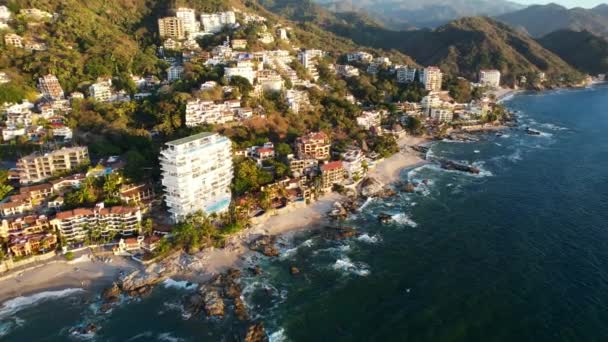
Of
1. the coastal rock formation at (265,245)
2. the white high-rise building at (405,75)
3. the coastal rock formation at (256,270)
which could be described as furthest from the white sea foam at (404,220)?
the white high-rise building at (405,75)

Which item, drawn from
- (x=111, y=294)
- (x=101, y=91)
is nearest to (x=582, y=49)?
(x=101, y=91)

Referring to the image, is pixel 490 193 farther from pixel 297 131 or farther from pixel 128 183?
pixel 128 183

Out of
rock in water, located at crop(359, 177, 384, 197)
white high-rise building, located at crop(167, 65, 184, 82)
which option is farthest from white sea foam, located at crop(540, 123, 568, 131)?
white high-rise building, located at crop(167, 65, 184, 82)

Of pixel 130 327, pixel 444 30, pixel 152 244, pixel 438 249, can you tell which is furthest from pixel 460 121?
pixel 444 30

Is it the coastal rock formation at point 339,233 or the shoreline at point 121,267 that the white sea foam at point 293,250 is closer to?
the coastal rock formation at point 339,233

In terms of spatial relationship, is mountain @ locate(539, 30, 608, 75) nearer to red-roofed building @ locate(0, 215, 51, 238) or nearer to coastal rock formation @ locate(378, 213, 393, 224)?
coastal rock formation @ locate(378, 213, 393, 224)

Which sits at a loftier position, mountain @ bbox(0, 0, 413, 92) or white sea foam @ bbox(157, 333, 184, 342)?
mountain @ bbox(0, 0, 413, 92)
